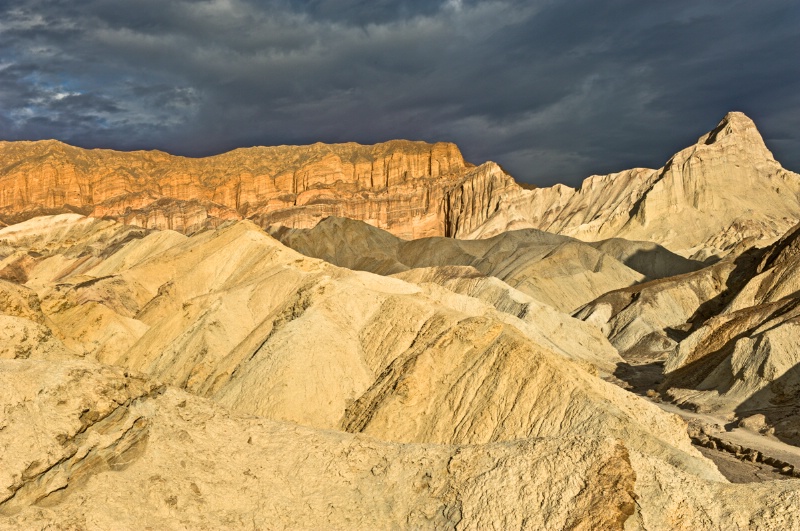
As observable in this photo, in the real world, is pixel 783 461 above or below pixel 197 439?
below

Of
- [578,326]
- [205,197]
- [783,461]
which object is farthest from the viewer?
[205,197]

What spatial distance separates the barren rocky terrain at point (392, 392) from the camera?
47.8 ft

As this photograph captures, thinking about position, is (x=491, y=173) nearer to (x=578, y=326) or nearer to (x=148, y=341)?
(x=578, y=326)

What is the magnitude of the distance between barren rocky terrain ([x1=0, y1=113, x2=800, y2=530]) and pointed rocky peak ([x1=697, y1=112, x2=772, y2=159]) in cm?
3839

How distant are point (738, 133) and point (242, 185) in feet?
327

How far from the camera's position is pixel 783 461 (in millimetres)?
29438

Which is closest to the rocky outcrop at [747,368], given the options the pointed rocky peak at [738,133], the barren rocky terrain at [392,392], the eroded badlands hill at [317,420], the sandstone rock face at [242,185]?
the barren rocky terrain at [392,392]

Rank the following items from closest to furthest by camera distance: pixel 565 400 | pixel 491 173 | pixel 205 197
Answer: pixel 565 400 < pixel 491 173 < pixel 205 197

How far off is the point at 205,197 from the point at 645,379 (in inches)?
5189

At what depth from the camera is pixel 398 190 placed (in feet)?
523

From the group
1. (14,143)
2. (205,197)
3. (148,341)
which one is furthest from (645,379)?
(14,143)

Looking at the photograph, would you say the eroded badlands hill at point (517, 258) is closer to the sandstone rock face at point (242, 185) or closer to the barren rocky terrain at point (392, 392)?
the barren rocky terrain at point (392, 392)

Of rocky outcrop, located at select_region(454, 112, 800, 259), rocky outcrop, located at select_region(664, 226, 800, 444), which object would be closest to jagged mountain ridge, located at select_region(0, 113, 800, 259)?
rocky outcrop, located at select_region(454, 112, 800, 259)

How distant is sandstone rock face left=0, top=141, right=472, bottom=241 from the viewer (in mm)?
154625
